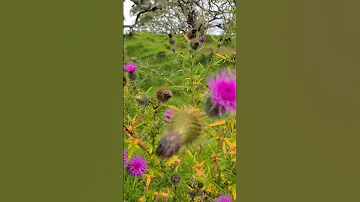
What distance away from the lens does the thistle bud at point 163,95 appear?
1786 mm

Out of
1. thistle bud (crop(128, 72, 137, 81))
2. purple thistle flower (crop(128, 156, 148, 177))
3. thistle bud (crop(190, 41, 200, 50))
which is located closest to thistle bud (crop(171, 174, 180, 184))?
purple thistle flower (crop(128, 156, 148, 177))

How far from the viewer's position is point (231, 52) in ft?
5.84

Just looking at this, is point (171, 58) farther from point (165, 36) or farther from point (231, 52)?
point (231, 52)

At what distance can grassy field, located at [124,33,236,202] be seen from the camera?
176 centimetres

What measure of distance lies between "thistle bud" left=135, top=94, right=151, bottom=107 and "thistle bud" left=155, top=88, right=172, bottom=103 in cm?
4

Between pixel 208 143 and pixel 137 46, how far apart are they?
1.75ft

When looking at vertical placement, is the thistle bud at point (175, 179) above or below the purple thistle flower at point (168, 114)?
below

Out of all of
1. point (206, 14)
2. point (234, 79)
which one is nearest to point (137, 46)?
point (206, 14)

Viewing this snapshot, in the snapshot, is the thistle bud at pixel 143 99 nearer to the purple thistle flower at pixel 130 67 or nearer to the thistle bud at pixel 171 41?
the purple thistle flower at pixel 130 67

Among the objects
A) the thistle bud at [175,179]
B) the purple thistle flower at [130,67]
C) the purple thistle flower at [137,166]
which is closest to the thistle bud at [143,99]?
the purple thistle flower at [130,67]

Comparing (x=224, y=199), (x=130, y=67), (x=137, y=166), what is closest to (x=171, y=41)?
(x=130, y=67)

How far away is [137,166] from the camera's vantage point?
5.81ft

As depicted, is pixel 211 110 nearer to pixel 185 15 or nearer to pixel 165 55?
pixel 165 55

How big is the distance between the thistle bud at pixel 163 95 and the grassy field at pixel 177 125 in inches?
0.4
